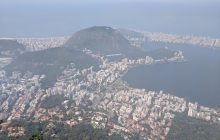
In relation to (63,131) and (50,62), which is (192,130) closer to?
(63,131)

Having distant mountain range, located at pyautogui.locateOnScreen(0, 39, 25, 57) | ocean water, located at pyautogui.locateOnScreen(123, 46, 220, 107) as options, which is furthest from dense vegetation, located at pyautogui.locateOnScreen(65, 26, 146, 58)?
distant mountain range, located at pyautogui.locateOnScreen(0, 39, 25, 57)

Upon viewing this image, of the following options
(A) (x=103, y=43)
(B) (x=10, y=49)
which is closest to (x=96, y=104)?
(A) (x=103, y=43)

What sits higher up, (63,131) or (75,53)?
(63,131)

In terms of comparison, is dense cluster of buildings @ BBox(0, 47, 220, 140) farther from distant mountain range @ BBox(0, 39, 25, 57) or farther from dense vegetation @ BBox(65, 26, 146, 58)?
dense vegetation @ BBox(65, 26, 146, 58)

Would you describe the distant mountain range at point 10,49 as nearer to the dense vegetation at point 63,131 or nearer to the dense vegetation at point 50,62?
the dense vegetation at point 50,62

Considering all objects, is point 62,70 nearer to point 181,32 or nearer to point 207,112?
point 207,112

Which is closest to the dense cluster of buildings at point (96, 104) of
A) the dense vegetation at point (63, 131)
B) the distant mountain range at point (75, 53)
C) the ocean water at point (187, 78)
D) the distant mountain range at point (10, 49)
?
the dense vegetation at point (63, 131)

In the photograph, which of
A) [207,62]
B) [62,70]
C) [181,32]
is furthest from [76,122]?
[181,32]

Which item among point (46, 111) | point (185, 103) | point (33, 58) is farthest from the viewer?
point (33, 58)
